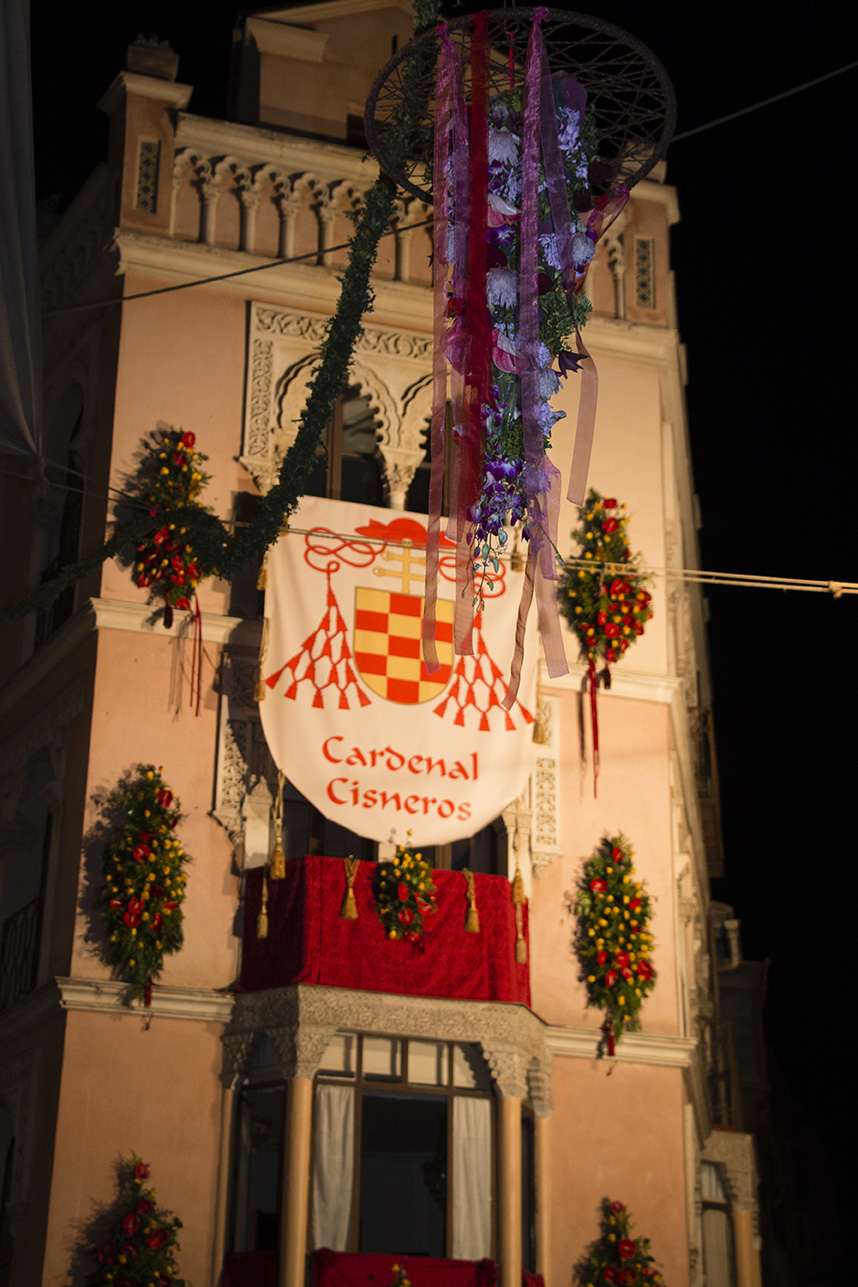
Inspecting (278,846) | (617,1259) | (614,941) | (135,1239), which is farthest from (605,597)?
(135,1239)

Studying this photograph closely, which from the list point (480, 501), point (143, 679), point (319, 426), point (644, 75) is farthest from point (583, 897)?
point (644, 75)

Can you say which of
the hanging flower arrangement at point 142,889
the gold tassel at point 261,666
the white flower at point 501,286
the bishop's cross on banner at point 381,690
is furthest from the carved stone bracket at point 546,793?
the white flower at point 501,286

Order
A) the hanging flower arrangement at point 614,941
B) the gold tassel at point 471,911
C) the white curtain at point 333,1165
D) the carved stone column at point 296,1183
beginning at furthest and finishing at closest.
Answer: the hanging flower arrangement at point 614,941 < the gold tassel at point 471,911 < the white curtain at point 333,1165 < the carved stone column at point 296,1183

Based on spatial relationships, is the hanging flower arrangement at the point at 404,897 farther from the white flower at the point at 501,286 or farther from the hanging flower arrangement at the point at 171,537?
the white flower at the point at 501,286

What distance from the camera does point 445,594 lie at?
1673 centimetres

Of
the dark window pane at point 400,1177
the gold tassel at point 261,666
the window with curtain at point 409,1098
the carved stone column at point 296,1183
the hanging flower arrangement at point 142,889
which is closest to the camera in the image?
the carved stone column at point 296,1183

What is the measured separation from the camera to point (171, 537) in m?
16.0

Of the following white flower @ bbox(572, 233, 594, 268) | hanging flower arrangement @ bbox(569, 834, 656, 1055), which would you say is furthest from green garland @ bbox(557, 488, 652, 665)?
white flower @ bbox(572, 233, 594, 268)

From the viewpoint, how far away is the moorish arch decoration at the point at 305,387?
675 inches

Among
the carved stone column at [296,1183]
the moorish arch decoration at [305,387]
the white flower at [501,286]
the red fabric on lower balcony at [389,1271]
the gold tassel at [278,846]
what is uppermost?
the moorish arch decoration at [305,387]

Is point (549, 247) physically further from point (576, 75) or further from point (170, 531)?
point (170, 531)

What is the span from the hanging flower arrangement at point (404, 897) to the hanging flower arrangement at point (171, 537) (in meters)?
3.22

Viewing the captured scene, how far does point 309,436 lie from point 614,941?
6.57m

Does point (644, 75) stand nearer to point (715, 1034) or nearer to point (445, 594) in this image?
point (445, 594)
